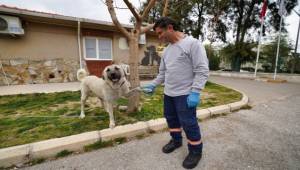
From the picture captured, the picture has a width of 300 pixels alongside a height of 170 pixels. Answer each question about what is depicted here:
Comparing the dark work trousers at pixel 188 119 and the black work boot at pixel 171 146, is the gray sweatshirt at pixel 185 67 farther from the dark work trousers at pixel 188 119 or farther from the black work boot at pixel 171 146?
the black work boot at pixel 171 146

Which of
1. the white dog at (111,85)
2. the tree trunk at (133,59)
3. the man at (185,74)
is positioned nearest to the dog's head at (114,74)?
the white dog at (111,85)

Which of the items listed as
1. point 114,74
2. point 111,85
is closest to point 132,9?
point 114,74

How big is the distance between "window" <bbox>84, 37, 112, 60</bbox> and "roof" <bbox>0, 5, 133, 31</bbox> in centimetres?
70

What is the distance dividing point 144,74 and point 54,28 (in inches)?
190

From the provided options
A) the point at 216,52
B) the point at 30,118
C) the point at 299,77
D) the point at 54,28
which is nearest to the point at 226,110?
the point at 30,118

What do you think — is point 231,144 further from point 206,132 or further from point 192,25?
point 192,25

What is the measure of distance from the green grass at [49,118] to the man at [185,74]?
139 cm

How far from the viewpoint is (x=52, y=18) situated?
22.3 feet

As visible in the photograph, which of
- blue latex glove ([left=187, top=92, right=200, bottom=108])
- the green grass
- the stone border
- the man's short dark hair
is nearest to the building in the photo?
the green grass

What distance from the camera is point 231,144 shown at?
256 cm

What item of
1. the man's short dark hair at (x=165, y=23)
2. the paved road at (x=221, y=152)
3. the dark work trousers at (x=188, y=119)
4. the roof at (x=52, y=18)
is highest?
the roof at (x=52, y=18)

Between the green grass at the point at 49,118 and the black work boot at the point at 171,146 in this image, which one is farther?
the green grass at the point at 49,118

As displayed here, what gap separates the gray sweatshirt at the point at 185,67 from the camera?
180cm

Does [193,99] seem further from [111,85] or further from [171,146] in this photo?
[111,85]
